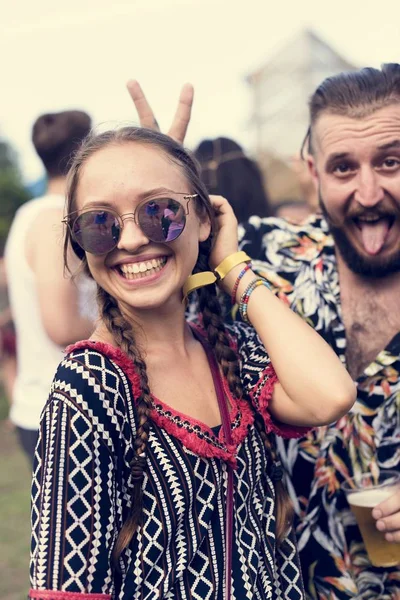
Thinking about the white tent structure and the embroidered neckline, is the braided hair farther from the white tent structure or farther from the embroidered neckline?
the white tent structure

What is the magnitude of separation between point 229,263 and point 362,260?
23.6 inches

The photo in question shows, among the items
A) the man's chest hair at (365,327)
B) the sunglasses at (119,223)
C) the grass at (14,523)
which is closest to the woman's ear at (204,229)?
the sunglasses at (119,223)

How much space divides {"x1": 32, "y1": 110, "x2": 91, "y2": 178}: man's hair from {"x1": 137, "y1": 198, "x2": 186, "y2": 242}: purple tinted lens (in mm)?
1812

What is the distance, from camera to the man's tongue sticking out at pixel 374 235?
2186 millimetres

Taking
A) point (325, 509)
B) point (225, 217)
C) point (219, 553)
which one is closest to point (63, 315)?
point (225, 217)

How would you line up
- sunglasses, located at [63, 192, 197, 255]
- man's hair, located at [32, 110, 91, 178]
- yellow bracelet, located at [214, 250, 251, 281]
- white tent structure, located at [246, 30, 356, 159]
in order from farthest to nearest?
white tent structure, located at [246, 30, 356, 159] → man's hair, located at [32, 110, 91, 178] → yellow bracelet, located at [214, 250, 251, 281] → sunglasses, located at [63, 192, 197, 255]

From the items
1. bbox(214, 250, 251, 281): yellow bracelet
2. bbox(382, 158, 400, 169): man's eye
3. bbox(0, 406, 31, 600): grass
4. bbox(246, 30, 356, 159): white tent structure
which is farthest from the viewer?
bbox(246, 30, 356, 159): white tent structure

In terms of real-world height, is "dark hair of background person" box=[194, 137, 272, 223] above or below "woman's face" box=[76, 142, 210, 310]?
below

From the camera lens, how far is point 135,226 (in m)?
1.60

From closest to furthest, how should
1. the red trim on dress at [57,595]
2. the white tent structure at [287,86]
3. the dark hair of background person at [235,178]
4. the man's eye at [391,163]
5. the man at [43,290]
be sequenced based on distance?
the red trim on dress at [57,595], the man's eye at [391,163], the man at [43,290], the dark hair of background person at [235,178], the white tent structure at [287,86]

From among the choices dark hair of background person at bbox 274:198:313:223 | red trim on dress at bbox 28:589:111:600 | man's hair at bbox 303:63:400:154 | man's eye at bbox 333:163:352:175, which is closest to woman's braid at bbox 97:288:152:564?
red trim on dress at bbox 28:589:111:600

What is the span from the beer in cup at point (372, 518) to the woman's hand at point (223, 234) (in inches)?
29.1

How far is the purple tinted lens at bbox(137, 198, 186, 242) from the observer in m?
1.59

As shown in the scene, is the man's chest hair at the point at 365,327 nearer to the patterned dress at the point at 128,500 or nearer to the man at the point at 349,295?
the man at the point at 349,295
